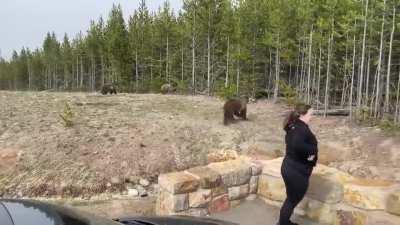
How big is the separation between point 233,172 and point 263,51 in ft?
51.4

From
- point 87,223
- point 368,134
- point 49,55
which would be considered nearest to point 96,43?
point 49,55

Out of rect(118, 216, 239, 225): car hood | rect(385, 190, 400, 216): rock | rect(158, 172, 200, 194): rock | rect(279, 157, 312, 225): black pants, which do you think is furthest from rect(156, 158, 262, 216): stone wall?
rect(118, 216, 239, 225): car hood

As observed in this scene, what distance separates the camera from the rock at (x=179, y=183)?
5676mm

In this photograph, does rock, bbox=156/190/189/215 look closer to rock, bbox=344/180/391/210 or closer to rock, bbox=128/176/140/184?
rock, bbox=344/180/391/210

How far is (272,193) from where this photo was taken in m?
6.25

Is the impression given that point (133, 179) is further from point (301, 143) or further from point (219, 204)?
point (301, 143)

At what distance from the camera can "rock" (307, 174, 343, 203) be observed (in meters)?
5.57

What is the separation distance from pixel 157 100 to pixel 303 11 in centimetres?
515

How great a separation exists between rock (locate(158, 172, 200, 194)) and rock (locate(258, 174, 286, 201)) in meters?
1.00

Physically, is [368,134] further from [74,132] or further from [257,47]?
[257,47]

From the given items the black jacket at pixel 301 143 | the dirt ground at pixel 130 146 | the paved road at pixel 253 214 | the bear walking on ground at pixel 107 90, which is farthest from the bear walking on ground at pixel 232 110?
the bear walking on ground at pixel 107 90

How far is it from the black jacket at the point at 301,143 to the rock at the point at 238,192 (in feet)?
4.33

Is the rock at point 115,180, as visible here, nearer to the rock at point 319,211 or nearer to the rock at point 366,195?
the rock at point 319,211

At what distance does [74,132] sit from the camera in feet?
32.8
